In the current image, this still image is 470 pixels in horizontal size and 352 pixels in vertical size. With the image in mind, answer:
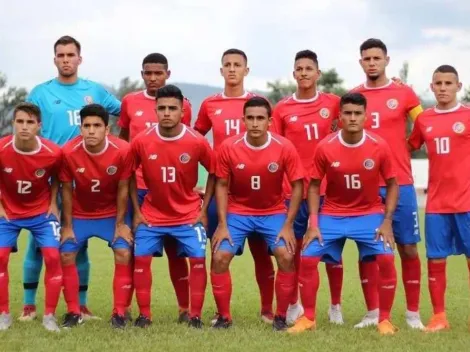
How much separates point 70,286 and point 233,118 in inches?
87.6

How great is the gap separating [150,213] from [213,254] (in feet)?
2.31

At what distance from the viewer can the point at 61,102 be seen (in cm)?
800

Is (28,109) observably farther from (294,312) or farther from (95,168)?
(294,312)

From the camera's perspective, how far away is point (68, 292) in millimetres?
7480

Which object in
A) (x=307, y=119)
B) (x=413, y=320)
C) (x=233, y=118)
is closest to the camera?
(x=413, y=320)

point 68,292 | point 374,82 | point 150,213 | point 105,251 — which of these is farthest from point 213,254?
point 105,251

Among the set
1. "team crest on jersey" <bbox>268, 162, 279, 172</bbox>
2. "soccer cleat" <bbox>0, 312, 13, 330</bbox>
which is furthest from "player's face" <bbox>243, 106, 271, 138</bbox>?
"soccer cleat" <bbox>0, 312, 13, 330</bbox>

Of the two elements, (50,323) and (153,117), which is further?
(153,117)

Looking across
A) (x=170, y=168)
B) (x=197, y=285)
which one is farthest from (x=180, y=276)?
(x=170, y=168)

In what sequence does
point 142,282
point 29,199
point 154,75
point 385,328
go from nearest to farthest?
point 385,328, point 142,282, point 29,199, point 154,75

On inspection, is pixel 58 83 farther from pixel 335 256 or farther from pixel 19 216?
pixel 335 256

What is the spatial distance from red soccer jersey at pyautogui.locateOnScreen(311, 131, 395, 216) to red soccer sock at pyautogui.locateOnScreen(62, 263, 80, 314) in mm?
2422

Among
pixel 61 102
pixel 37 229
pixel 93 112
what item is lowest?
pixel 37 229

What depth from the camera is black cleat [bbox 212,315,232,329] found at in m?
7.26
